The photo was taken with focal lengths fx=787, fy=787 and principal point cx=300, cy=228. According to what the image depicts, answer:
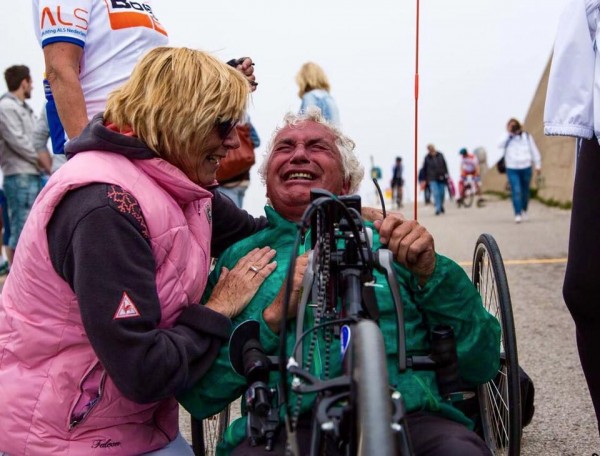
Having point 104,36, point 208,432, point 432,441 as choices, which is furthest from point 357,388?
point 104,36

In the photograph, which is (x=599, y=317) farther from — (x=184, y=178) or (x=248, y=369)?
(x=184, y=178)

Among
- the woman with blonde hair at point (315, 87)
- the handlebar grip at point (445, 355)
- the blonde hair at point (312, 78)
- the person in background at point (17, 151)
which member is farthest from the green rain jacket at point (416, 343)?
the person in background at point (17, 151)

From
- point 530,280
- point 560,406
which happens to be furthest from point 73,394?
point 530,280

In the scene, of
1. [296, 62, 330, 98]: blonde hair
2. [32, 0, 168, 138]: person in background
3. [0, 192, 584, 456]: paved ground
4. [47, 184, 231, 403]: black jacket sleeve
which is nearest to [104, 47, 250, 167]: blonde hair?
[47, 184, 231, 403]: black jacket sleeve

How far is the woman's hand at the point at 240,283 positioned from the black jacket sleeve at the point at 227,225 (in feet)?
1.04

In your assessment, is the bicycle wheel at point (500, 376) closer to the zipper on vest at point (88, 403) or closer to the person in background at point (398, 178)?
the zipper on vest at point (88, 403)

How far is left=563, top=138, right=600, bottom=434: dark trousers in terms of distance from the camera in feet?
7.70

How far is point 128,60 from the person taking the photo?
115 inches

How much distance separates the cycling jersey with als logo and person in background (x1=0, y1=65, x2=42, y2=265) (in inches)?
138

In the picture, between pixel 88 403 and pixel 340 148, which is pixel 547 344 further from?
pixel 88 403

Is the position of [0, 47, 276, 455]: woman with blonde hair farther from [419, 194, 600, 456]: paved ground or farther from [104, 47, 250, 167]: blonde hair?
[419, 194, 600, 456]: paved ground

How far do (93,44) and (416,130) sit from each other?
1299 millimetres

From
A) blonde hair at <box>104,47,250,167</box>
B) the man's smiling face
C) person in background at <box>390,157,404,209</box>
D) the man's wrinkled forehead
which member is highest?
blonde hair at <box>104,47,250,167</box>

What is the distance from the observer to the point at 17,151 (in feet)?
20.6
